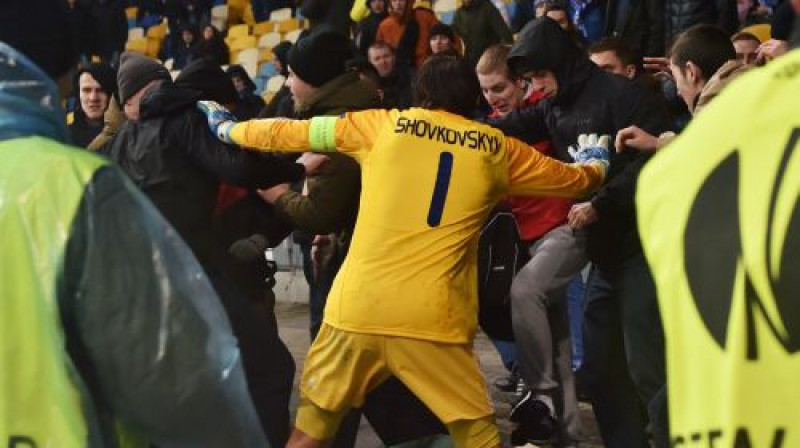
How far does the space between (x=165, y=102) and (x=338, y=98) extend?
837 mm

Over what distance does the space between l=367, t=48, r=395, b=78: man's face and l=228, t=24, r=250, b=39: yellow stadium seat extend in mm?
9060

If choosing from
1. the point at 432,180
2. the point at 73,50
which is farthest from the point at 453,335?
the point at 73,50

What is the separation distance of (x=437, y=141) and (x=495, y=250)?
3.88 feet

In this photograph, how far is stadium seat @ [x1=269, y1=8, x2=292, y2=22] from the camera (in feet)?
56.6

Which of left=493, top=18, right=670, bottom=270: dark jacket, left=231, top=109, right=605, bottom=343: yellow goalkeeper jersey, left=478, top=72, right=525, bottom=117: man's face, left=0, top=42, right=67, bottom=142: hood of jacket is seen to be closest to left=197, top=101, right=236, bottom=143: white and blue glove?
left=231, top=109, right=605, bottom=343: yellow goalkeeper jersey

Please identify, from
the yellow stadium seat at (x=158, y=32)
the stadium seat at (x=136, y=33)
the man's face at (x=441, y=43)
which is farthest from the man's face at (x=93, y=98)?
the stadium seat at (x=136, y=33)

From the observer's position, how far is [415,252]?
4.27 metres

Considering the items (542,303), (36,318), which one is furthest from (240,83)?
(36,318)

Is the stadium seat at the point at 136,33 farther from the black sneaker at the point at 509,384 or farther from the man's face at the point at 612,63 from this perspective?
the man's face at the point at 612,63

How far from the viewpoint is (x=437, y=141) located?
14.0 feet

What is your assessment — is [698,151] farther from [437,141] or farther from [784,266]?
[437,141]

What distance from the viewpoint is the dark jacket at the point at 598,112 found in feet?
15.1

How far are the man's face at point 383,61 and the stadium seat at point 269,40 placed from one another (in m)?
8.30

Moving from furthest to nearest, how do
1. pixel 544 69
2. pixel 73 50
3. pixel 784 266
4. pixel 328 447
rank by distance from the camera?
pixel 544 69, pixel 328 447, pixel 73 50, pixel 784 266
